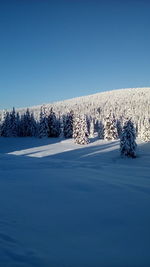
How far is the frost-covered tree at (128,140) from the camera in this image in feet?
148

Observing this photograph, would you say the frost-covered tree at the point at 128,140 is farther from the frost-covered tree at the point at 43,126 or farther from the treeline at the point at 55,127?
the frost-covered tree at the point at 43,126

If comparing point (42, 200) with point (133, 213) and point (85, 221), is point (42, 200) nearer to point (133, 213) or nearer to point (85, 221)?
point (85, 221)

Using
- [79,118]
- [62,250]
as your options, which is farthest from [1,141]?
[62,250]

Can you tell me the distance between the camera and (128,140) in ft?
149

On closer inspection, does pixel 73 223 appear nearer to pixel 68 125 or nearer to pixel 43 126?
pixel 43 126

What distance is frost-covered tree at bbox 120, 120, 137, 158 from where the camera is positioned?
45122 millimetres

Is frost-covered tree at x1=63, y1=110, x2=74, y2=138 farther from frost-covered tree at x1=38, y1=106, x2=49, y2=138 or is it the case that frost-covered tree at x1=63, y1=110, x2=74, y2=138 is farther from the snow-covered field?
the snow-covered field

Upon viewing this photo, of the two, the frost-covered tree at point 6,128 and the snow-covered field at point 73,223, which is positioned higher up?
the frost-covered tree at point 6,128

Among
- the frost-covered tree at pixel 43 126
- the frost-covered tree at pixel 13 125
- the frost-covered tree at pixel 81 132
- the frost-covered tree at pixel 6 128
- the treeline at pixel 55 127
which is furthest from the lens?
the frost-covered tree at pixel 13 125

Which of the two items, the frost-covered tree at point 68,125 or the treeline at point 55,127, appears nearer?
the treeline at point 55,127

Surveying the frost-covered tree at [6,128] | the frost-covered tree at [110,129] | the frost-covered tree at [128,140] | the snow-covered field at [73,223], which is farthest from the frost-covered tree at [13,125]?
the snow-covered field at [73,223]

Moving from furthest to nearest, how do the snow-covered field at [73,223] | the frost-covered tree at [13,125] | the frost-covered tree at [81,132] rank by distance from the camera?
the frost-covered tree at [13,125] < the frost-covered tree at [81,132] < the snow-covered field at [73,223]

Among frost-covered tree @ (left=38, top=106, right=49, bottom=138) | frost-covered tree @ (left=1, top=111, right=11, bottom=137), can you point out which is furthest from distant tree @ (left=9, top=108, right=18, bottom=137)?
frost-covered tree @ (left=38, top=106, right=49, bottom=138)

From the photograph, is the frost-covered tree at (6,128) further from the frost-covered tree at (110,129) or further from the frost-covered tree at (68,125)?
the frost-covered tree at (110,129)
